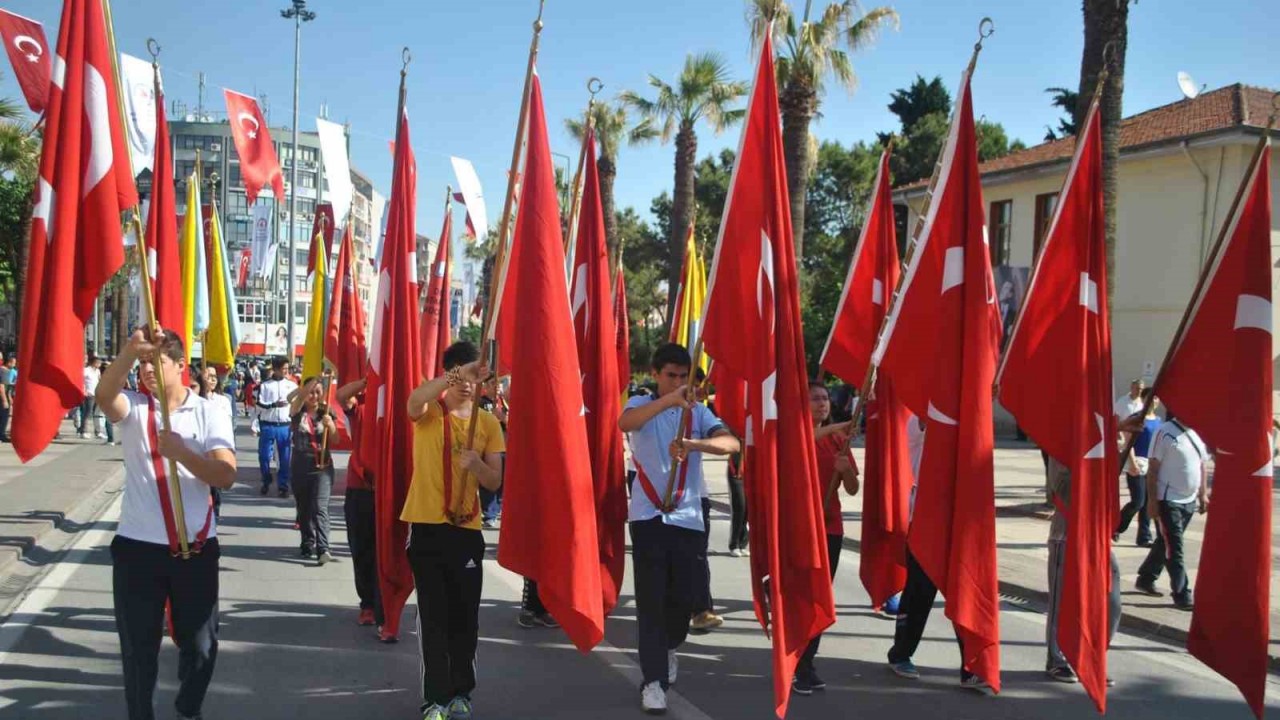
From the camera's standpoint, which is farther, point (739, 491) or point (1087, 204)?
point (739, 491)

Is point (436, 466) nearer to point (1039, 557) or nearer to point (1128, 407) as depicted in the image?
point (1039, 557)

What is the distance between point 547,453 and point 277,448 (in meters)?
11.5

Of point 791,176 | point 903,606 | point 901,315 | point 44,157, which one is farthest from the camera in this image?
point 791,176

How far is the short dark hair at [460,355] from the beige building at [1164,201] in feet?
76.8

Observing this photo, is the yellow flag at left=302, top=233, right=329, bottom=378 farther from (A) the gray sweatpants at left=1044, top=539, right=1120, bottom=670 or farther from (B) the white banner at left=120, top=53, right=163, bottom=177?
(A) the gray sweatpants at left=1044, top=539, right=1120, bottom=670

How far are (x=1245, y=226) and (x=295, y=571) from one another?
8.06m

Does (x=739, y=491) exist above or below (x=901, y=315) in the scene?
below

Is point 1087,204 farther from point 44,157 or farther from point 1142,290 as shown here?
point 1142,290

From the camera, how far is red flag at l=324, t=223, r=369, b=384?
9898mm

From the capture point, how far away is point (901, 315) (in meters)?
5.91

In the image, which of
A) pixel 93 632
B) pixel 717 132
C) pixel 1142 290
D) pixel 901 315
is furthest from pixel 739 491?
pixel 1142 290

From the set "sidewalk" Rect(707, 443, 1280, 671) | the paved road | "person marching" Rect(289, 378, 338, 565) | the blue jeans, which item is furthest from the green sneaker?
the blue jeans

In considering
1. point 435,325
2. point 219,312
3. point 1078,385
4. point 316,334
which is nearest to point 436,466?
point 1078,385

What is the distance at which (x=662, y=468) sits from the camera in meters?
6.18
